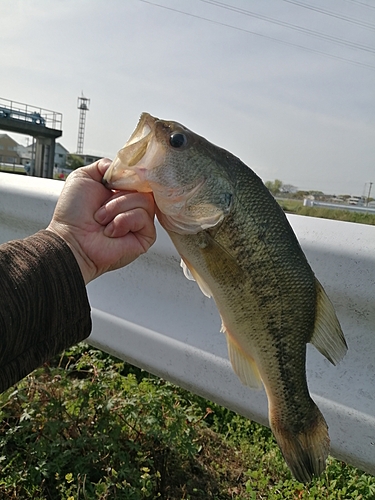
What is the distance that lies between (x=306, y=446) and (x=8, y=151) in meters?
43.9

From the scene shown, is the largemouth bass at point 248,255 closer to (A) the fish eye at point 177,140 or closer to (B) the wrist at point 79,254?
(A) the fish eye at point 177,140

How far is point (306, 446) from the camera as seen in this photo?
62.2 inches

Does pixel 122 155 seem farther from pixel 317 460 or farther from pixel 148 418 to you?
pixel 148 418

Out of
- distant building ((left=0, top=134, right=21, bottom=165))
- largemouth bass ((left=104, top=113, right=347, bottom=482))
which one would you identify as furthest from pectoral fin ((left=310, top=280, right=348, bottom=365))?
distant building ((left=0, top=134, right=21, bottom=165))

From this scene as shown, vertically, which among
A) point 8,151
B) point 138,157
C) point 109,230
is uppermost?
point 138,157

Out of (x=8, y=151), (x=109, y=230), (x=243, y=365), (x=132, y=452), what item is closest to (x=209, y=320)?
(x=243, y=365)

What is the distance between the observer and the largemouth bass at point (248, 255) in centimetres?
157

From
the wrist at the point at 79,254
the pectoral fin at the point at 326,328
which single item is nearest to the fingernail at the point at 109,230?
the wrist at the point at 79,254

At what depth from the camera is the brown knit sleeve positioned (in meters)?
1.57

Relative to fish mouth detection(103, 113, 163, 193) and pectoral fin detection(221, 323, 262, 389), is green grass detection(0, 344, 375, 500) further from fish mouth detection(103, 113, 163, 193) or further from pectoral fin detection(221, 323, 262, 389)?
fish mouth detection(103, 113, 163, 193)

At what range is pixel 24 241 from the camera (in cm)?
175

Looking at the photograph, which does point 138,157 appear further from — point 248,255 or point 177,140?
point 248,255

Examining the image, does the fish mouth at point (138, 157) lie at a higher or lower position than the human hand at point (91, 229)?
higher

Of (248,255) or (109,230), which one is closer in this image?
(248,255)
